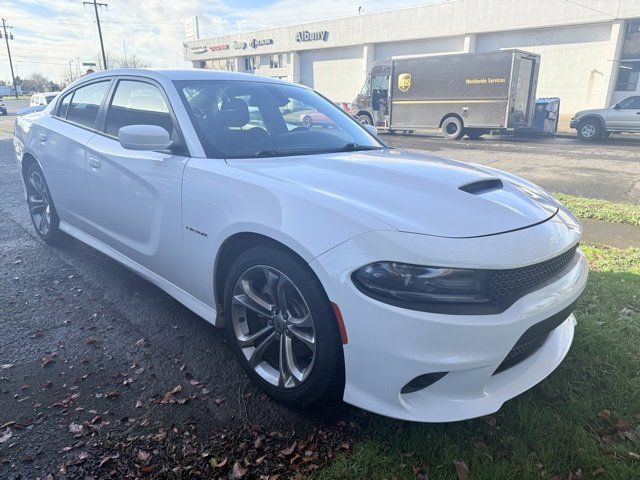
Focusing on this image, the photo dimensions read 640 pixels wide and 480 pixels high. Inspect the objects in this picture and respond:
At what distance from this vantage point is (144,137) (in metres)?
2.76

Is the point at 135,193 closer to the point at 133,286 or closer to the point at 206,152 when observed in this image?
the point at 206,152

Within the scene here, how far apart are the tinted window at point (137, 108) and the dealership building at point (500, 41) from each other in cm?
2862

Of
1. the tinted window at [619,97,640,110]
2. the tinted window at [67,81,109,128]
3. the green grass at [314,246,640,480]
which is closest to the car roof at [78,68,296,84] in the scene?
the tinted window at [67,81,109,128]

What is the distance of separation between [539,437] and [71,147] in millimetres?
3971

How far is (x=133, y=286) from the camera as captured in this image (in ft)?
13.0

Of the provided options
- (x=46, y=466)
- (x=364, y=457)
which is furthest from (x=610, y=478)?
(x=46, y=466)

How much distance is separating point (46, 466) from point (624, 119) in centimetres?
1975

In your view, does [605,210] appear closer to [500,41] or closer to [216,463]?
[216,463]

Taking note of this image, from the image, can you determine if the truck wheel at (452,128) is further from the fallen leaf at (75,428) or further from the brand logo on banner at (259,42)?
the brand logo on banner at (259,42)

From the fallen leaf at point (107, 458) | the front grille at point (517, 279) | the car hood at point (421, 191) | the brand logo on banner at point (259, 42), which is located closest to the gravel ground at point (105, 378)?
the fallen leaf at point (107, 458)

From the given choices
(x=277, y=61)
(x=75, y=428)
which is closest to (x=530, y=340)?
(x=75, y=428)

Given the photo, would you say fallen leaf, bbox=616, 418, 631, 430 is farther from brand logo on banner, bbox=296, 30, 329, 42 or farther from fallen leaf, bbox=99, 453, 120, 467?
brand logo on banner, bbox=296, 30, 329, 42

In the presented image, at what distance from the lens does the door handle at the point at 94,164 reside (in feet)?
11.6

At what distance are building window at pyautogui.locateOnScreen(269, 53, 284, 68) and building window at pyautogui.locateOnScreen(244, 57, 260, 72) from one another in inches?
84.4
